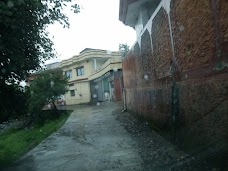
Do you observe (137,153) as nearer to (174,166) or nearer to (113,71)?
(174,166)

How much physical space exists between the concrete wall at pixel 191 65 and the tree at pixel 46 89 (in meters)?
14.7

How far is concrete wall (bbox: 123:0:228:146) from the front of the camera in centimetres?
388

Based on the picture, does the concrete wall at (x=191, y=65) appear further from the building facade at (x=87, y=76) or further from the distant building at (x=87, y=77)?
the building facade at (x=87, y=76)

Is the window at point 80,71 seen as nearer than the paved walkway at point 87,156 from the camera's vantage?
No

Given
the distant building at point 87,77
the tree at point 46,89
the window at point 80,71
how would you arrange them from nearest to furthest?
1. the tree at point 46,89
2. the distant building at point 87,77
3. the window at point 80,71

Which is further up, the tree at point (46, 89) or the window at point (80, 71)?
the window at point (80, 71)

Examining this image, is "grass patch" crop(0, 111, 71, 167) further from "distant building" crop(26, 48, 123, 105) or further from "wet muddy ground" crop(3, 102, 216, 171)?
"distant building" crop(26, 48, 123, 105)

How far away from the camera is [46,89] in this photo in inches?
882

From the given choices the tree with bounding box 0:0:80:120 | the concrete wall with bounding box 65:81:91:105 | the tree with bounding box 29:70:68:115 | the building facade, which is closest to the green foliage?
the tree with bounding box 0:0:80:120

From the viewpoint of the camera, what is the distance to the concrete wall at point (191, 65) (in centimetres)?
388

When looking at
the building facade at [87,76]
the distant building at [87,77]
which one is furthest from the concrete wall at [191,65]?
the building facade at [87,76]

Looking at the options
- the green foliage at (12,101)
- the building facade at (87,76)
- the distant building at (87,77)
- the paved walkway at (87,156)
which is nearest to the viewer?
the paved walkway at (87,156)

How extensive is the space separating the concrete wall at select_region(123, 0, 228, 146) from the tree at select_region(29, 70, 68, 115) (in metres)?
14.7

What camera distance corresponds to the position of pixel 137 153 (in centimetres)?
647
